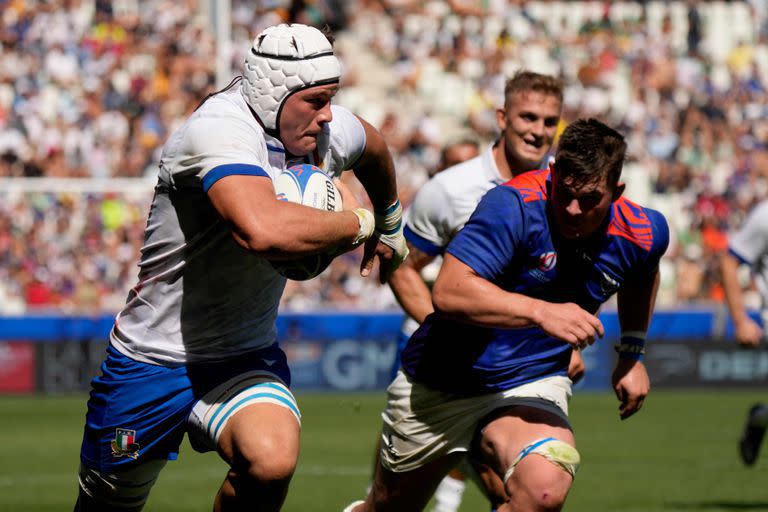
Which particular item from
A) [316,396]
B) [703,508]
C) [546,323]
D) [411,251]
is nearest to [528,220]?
[546,323]

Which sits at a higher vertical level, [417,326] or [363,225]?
[363,225]

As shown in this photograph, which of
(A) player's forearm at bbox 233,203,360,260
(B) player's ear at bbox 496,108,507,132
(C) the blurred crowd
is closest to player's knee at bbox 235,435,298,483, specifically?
(A) player's forearm at bbox 233,203,360,260

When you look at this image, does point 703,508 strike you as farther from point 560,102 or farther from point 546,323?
point 546,323

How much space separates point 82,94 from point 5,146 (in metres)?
1.78

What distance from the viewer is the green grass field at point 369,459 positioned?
32.1 ft

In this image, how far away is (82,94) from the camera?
75.7 feet

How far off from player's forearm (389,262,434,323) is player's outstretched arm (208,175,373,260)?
2328 millimetres

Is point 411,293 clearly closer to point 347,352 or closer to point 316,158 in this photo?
point 316,158

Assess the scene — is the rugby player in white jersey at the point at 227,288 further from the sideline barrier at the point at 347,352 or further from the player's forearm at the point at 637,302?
the sideline barrier at the point at 347,352

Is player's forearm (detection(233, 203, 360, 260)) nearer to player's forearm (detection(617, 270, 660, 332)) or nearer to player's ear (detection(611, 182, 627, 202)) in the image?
player's ear (detection(611, 182, 627, 202))

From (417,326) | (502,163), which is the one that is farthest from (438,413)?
(417,326)

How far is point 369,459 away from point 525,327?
727 cm

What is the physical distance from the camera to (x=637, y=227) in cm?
594

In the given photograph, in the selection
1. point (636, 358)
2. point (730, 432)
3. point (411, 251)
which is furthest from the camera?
point (730, 432)
